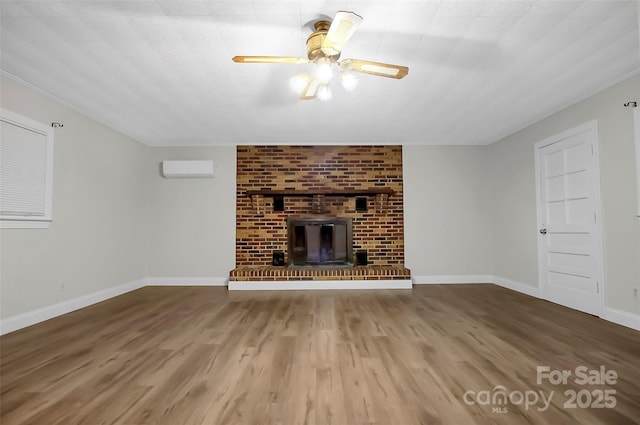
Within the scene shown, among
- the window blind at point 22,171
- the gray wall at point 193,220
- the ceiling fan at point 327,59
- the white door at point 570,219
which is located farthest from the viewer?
the gray wall at point 193,220

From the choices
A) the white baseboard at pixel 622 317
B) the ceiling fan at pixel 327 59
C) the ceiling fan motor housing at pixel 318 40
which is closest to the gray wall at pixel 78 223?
the ceiling fan at pixel 327 59

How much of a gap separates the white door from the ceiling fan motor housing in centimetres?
312

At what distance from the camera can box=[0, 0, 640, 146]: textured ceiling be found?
1925 millimetres

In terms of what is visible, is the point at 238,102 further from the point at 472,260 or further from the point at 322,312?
the point at 472,260

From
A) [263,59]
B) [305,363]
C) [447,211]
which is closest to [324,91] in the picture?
[263,59]

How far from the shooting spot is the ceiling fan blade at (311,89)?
95.6 inches

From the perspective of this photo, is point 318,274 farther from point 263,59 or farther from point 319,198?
point 263,59

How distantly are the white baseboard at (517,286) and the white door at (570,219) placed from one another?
13 cm

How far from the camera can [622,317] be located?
2859mm

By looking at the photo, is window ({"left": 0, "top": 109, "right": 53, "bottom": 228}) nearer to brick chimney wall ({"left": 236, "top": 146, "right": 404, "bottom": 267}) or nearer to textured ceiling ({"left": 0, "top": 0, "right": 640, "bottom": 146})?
textured ceiling ({"left": 0, "top": 0, "right": 640, "bottom": 146})

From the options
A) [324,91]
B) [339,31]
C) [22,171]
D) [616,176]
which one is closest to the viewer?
[339,31]

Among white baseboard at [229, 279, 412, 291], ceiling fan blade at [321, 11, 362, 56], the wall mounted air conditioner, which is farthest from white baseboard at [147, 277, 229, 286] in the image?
ceiling fan blade at [321, 11, 362, 56]

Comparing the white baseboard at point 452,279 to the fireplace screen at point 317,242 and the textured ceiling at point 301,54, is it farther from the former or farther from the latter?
the textured ceiling at point 301,54

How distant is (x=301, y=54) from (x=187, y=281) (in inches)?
161
